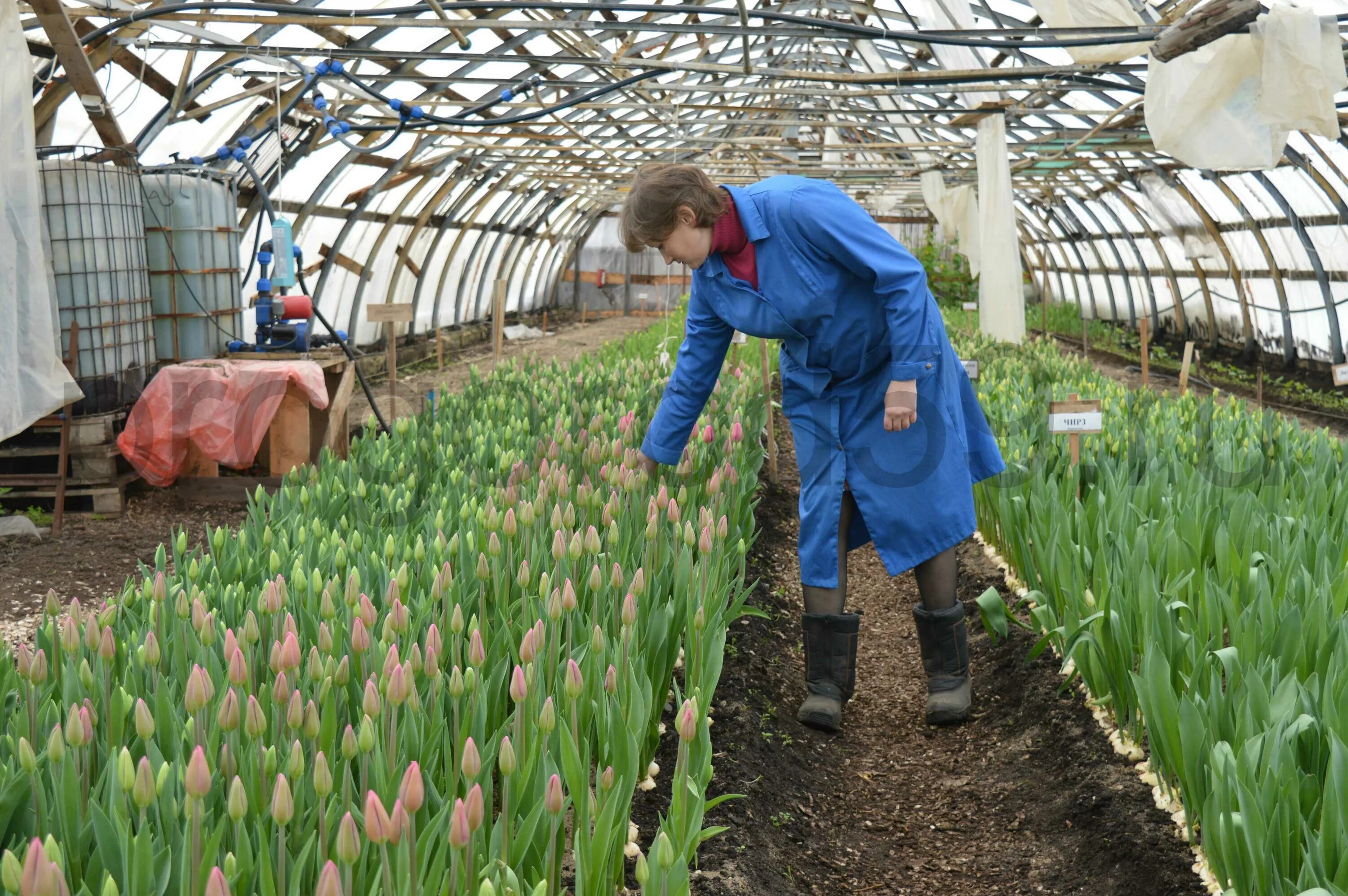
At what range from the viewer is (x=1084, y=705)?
8.01 ft

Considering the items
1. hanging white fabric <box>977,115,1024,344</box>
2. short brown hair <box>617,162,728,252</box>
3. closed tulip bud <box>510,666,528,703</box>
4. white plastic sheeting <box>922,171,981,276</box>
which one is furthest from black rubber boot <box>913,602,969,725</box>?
white plastic sheeting <box>922,171,981,276</box>

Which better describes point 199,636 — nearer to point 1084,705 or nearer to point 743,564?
point 743,564

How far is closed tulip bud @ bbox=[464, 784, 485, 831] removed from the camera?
109 centimetres

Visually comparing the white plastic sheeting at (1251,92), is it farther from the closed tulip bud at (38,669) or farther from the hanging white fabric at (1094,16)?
the closed tulip bud at (38,669)

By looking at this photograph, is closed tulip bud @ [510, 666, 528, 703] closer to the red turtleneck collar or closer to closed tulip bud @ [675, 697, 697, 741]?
closed tulip bud @ [675, 697, 697, 741]

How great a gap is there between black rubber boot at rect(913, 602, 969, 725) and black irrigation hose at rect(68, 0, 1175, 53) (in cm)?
256

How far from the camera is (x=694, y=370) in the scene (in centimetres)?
265

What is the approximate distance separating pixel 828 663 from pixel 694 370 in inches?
30.2

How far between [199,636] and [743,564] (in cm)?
132

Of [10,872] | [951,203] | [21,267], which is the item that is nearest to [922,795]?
[10,872]

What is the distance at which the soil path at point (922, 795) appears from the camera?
190 centimetres

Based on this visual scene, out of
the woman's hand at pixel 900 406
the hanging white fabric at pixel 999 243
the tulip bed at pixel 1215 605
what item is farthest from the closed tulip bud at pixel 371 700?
the hanging white fabric at pixel 999 243

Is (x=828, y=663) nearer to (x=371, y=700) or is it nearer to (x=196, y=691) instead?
(x=371, y=700)

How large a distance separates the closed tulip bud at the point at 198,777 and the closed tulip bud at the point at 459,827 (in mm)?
245
